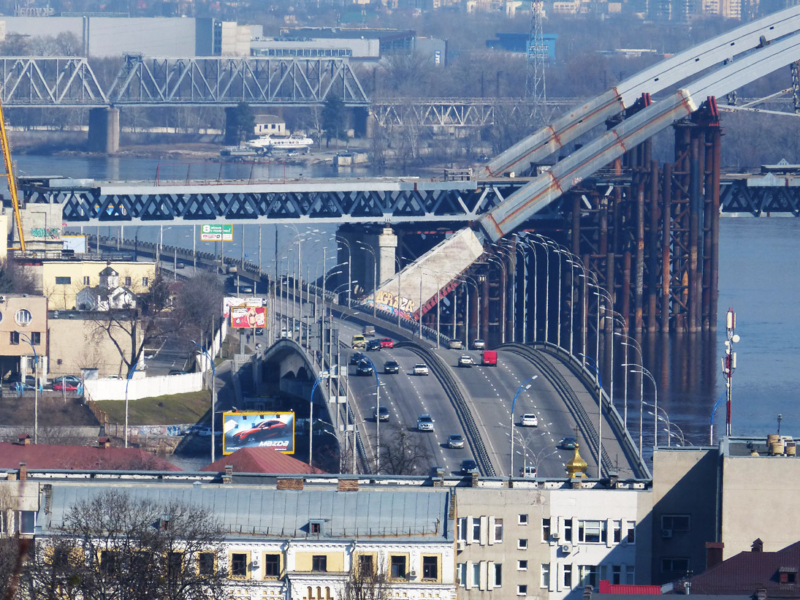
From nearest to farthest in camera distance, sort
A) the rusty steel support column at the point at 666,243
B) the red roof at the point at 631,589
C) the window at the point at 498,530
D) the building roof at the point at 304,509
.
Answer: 1. the red roof at the point at 631,589
2. the building roof at the point at 304,509
3. the window at the point at 498,530
4. the rusty steel support column at the point at 666,243

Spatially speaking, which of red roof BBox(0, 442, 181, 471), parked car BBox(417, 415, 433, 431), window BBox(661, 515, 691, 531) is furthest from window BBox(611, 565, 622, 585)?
parked car BBox(417, 415, 433, 431)

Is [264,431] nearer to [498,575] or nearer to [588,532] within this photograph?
[498,575]

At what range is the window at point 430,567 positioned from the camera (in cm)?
3600

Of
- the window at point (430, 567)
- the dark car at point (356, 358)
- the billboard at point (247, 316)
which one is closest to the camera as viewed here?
the window at point (430, 567)

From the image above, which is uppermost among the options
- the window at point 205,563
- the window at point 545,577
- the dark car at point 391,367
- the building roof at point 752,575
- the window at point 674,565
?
the building roof at point 752,575

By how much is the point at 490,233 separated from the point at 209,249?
32.4 meters

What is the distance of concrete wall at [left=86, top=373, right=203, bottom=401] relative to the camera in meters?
74.0

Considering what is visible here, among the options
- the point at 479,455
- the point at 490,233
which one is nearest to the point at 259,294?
the point at 490,233

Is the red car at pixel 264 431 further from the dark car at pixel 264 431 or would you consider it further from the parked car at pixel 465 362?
the parked car at pixel 465 362

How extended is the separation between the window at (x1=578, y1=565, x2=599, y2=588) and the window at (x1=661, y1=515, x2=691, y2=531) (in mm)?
1510

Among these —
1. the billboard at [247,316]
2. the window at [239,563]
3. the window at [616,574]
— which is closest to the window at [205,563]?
the window at [239,563]

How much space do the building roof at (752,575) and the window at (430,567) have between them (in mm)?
4651

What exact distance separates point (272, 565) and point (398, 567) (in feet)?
7.13

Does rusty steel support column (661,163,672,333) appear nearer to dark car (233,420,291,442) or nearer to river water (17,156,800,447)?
river water (17,156,800,447)
